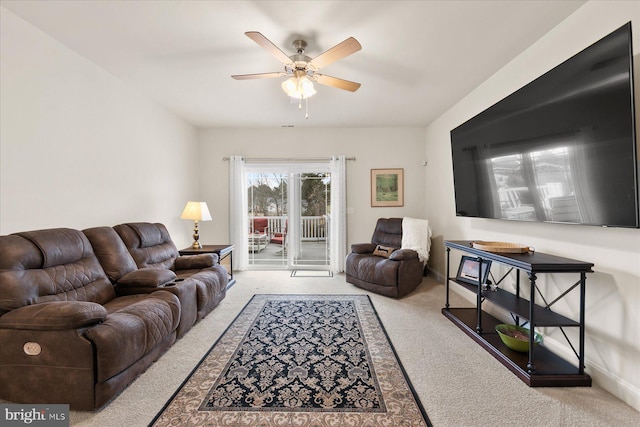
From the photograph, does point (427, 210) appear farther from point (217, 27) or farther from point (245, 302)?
point (217, 27)

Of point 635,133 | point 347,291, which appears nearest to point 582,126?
point 635,133

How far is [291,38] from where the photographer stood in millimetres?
2391

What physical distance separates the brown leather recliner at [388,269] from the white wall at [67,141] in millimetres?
3007

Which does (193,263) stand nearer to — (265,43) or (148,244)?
(148,244)

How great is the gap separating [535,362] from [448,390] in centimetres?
81

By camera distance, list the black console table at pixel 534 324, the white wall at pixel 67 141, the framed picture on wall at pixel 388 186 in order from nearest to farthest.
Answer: the black console table at pixel 534 324 → the white wall at pixel 67 141 → the framed picture on wall at pixel 388 186

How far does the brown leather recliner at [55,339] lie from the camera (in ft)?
5.22

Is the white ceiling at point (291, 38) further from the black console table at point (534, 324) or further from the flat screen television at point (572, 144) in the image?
the black console table at point (534, 324)

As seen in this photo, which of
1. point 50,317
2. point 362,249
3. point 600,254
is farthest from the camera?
point 362,249

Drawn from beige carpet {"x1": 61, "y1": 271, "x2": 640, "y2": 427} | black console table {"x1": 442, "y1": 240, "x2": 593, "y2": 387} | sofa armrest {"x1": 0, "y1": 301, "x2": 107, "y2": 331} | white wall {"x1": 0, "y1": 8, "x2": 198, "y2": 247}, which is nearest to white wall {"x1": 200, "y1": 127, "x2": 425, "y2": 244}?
white wall {"x1": 0, "y1": 8, "x2": 198, "y2": 247}

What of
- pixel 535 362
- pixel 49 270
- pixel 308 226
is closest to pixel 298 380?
pixel 535 362

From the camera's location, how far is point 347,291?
3982 millimetres

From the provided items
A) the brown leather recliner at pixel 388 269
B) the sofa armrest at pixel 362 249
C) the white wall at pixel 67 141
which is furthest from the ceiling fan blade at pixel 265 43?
the sofa armrest at pixel 362 249

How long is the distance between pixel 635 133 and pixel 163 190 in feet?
15.8
